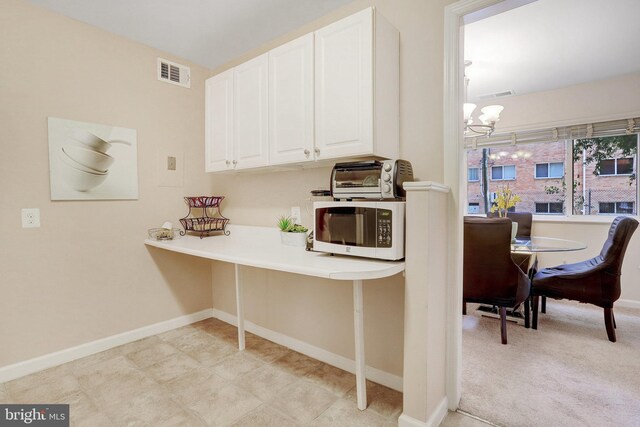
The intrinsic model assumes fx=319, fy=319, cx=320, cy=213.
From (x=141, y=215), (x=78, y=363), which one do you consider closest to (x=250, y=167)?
(x=141, y=215)

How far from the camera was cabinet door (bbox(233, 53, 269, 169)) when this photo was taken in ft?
7.14

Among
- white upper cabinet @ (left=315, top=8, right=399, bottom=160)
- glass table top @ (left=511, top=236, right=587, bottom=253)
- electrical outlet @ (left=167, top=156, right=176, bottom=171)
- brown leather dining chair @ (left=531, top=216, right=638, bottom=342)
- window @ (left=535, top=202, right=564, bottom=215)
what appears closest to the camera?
white upper cabinet @ (left=315, top=8, right=399, bottom=160)

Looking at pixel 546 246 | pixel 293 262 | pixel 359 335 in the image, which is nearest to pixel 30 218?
pixel 293 262

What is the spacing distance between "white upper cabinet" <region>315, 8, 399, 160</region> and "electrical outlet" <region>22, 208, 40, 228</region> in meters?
1.97

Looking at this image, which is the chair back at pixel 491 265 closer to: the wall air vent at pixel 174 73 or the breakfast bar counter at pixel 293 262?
the breakfast bar counter at pixel 293 262

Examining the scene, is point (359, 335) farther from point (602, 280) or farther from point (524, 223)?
point (524, 223)

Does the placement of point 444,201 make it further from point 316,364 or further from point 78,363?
point 78,363

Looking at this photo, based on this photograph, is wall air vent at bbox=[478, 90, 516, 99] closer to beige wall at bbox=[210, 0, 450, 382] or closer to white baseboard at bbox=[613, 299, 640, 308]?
white baseboard at bbox=[613, 299, 640, 308]

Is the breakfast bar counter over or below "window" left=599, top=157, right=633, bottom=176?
below

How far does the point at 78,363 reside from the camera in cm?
229

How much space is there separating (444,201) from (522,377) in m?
1.38

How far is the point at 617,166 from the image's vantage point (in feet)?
12.1

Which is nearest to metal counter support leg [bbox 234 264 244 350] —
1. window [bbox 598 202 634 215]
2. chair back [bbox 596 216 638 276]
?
chair back [bbox 596 216 638 276]

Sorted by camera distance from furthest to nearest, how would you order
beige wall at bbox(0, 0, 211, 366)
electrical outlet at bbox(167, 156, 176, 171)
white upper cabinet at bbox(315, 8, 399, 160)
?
electrical outlet at bbox(167, 156, 176, 171) < beige wall at bbox(0, 0, 211, 366) < white upper cabinet at bbox(315, 8, 399, 160)
